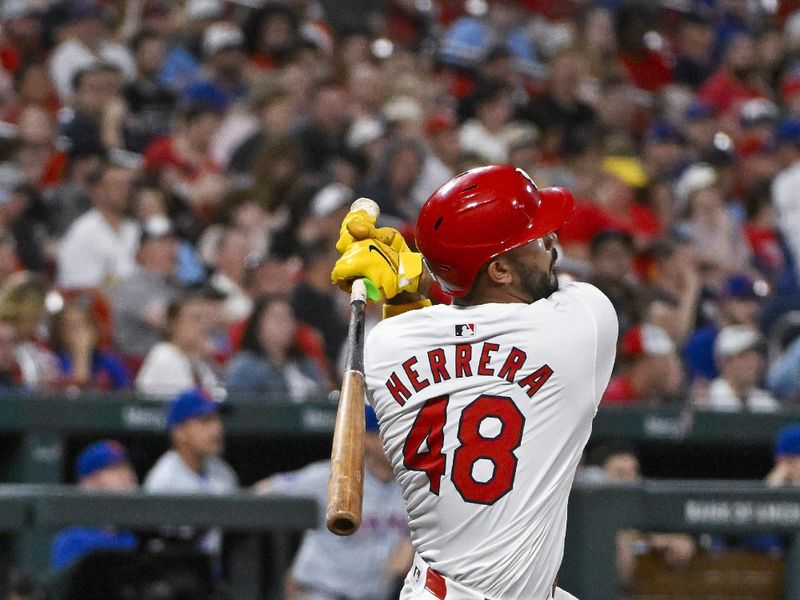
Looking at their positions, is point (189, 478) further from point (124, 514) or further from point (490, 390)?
point (490, 390)

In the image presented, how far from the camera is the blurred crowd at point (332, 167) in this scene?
770 cm

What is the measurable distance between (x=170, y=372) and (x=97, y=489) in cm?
178

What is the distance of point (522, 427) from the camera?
3188mm

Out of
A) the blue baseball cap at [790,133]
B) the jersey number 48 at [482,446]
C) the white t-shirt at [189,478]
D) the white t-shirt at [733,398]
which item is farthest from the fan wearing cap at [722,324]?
the jersey number 48 at [482,446]

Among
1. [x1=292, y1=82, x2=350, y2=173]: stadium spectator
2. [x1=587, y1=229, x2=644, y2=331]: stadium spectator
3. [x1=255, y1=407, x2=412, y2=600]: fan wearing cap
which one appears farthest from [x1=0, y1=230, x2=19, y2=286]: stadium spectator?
[x1=587, y1=229, x2=644, y2=331]: stadium spectator

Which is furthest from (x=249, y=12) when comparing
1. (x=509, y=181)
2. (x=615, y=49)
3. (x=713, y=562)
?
(x=509, y=181)

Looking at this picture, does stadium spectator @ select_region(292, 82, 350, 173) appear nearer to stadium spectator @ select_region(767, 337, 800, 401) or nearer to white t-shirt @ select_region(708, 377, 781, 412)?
white t-shirt @ select_region(708, 377, 781, 412)

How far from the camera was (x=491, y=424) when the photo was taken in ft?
10.4

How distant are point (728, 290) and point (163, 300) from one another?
124 inches

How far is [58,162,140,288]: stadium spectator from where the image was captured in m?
8.35

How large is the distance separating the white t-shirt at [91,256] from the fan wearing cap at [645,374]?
260 cm

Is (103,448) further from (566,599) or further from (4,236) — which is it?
(566,599)

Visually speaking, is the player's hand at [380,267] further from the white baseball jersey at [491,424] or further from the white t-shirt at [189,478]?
the white t-shirt at [189,478]

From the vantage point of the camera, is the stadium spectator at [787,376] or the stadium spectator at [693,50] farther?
the stadium spectator at [693,50]
